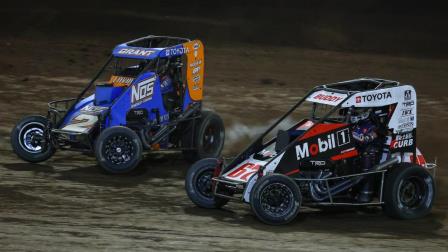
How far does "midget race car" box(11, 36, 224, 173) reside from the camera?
11523mm

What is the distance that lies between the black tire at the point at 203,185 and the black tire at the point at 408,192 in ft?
5.61

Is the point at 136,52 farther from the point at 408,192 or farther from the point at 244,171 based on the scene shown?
the point at 408,192

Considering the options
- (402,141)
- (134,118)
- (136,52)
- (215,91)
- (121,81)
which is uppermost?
(136,52)

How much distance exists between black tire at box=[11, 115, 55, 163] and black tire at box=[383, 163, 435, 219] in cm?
467

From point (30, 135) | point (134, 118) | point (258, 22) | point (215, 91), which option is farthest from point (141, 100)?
point (258, 22)

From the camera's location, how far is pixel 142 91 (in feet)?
39.7

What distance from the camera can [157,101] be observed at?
1230cm

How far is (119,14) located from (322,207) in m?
13.6

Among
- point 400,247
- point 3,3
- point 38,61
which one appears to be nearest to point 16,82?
point 38,61

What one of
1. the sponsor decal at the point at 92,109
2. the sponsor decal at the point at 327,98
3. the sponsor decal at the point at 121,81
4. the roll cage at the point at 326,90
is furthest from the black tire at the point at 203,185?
the sponsor decal at the point at 121,81

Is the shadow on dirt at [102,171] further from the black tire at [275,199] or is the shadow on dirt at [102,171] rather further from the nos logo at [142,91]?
the black tire at [275,199]

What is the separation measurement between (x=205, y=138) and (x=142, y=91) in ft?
4.36

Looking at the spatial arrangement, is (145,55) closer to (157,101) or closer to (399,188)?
(157,101)

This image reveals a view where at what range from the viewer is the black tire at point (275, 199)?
9133mm
